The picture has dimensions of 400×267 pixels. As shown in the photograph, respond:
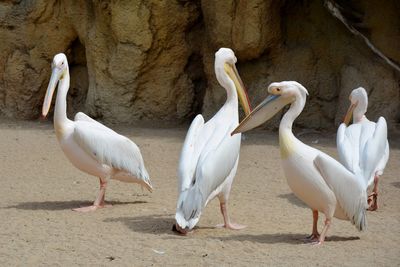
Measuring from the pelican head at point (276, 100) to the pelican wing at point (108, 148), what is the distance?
146 cm

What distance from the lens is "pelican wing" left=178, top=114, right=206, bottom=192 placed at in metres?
6.11

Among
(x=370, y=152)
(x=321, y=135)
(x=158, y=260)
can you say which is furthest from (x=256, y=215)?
(x=321, y=135)

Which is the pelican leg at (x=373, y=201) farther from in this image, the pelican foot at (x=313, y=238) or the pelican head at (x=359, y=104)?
the pelican foot at (x=313, y=238)

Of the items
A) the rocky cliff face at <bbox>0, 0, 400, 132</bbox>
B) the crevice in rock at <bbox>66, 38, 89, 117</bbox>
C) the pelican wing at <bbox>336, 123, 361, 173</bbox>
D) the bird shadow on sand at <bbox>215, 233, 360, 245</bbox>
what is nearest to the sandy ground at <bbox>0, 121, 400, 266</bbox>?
the bird shadow on sand at <bbox>215, 233, 360, 245</bbox>

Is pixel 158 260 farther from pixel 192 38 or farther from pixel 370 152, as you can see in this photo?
pixel 192 38

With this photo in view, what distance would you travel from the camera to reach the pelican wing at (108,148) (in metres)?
7.14

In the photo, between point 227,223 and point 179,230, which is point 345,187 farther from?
point 179,230

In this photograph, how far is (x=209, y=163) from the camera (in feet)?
20.3

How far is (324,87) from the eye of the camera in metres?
11.9

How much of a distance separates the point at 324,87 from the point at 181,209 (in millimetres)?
6399

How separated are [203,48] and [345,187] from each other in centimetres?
670

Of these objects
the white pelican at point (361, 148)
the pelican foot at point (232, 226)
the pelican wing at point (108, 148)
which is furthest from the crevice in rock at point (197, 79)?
the pelican foot at point (232, 226)

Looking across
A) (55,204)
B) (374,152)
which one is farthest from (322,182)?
(55,204)

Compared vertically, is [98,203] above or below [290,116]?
below
